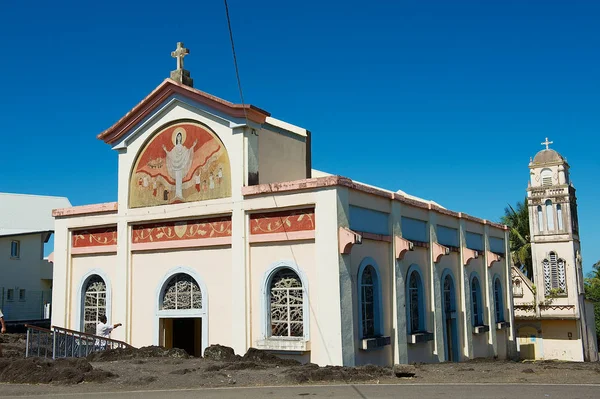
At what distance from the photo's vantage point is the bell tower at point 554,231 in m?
36.2

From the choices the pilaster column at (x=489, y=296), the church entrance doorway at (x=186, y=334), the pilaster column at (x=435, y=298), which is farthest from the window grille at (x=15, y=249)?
the pilaster column at (x=489, y=296)

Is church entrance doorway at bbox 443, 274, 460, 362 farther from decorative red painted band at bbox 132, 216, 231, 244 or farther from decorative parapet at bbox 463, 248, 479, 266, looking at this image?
decorative red painted band at bbox 132, 216, 231, 244

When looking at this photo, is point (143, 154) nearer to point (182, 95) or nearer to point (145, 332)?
point (182, 95)

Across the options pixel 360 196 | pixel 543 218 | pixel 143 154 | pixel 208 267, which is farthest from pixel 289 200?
pixel 543 218

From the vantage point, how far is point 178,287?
1908cm

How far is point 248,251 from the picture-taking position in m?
17.5

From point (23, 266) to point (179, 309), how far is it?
2052cm

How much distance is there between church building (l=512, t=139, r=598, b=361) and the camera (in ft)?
117

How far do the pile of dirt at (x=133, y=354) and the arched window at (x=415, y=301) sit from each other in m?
A: 6.64

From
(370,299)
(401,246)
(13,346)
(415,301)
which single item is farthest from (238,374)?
(13,346)

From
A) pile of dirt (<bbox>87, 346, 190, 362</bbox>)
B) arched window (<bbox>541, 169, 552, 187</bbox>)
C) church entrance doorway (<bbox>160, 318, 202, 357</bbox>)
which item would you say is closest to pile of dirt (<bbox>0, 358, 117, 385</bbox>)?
pile of dirt (<bbox>87, 346, 190, 362</bbox>)

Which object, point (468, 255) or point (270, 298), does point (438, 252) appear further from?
point (270, 298)

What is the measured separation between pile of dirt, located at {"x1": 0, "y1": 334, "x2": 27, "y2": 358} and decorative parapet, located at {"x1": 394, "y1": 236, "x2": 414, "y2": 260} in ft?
33.4

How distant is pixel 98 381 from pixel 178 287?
6281 mm
